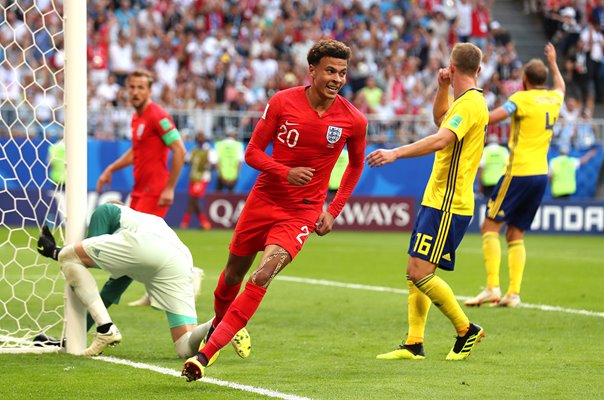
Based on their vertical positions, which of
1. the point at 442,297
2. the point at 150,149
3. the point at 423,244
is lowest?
the point at 442,297

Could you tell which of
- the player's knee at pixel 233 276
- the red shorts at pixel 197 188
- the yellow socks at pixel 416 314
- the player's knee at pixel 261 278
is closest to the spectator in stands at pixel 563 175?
the red shorts at pixel 197 188

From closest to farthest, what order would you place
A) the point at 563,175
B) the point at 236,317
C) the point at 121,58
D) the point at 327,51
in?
1. the point at 236,317
2. the point at 327,51
3. the point at 563,175
4. the point at 121,58

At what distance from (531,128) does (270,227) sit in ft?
15.0

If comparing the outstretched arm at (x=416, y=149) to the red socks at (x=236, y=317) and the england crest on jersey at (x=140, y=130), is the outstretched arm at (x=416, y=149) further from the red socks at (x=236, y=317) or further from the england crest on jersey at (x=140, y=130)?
the england crest on jersey at (x=140, y=130)

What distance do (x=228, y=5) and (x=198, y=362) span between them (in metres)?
22.3

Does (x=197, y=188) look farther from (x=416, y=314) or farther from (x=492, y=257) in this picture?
(x=416, y=314)

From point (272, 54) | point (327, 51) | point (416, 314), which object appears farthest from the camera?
point (272, 54)

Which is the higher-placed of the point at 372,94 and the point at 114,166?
the point at 372,94

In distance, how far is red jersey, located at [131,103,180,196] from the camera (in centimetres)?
1066

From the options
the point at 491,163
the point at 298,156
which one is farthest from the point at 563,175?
the point at 298,156

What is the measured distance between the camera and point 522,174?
36.3ft

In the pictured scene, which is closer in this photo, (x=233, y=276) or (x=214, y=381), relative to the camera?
(x=214, y=381)

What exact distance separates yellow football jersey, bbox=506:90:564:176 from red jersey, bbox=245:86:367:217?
3.99 meters

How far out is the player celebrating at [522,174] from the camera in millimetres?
11047
